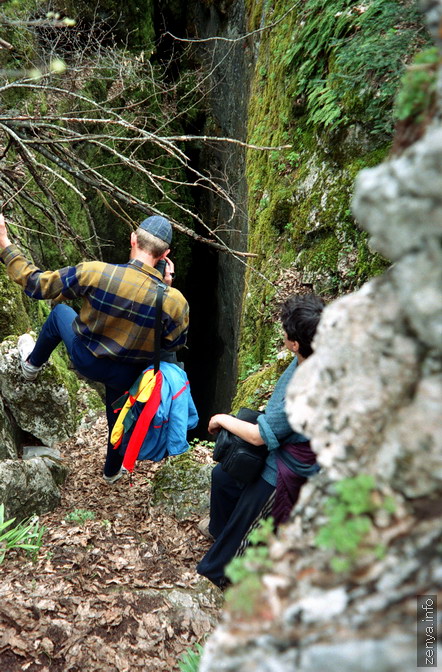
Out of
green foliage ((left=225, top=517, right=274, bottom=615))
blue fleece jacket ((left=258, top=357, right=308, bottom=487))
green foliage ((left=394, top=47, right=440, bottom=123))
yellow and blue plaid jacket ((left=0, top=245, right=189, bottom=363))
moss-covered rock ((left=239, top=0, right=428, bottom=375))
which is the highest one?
moss-covered rock ((left=239, top=0, right=428, bottom=375))

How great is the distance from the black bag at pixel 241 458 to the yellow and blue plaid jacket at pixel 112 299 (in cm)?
105

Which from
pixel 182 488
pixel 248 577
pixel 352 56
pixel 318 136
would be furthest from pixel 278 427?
pixel 318 136

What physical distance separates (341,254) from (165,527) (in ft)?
9.82

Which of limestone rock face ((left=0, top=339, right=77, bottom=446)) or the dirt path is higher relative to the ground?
limestone rock face ((left=0, top=339, right=77, bottom=446))

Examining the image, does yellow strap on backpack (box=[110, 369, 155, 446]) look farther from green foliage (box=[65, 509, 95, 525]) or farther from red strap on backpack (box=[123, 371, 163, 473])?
green foliage (box=[65, 509, 95, 525])

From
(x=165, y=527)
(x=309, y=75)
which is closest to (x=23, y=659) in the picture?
(x=165, y=527)

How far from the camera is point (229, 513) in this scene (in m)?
2.98

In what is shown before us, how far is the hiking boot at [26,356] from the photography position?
4.45m

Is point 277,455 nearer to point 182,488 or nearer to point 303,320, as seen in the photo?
point 303,320

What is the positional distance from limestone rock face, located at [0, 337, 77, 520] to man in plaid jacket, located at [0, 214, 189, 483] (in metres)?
1.17

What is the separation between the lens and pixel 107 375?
3.42 meters

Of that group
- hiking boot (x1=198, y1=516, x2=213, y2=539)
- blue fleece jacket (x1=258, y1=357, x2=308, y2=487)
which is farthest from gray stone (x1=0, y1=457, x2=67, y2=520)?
blue fleece jacket (x1=258, y1=357, x2=308, y2=487)

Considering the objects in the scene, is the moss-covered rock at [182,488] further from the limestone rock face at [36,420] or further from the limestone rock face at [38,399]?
the limestone rock face at [38,399]

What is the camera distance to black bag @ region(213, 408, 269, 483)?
2.49m
